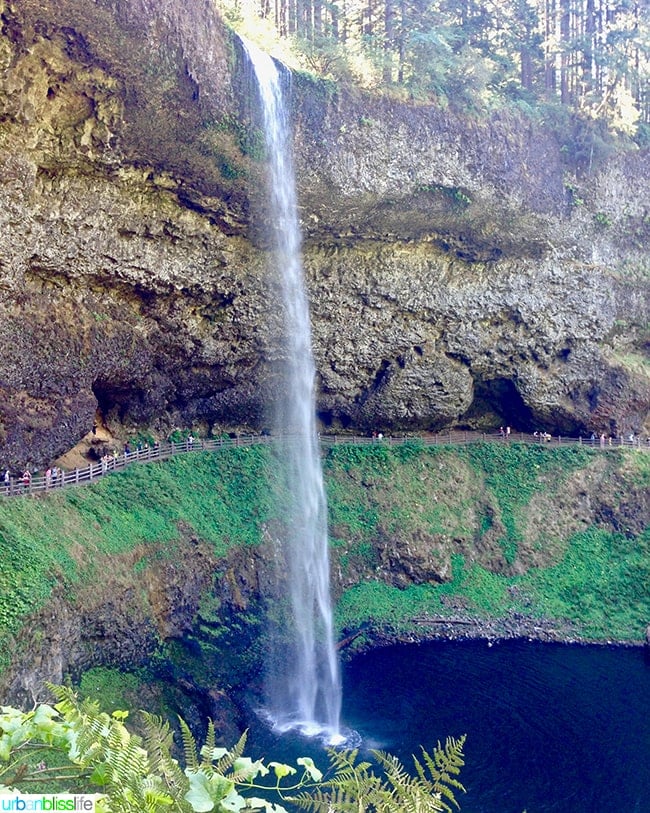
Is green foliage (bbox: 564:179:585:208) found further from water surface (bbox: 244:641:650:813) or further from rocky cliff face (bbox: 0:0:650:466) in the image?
water surface (bbox: 244:641:650:813)

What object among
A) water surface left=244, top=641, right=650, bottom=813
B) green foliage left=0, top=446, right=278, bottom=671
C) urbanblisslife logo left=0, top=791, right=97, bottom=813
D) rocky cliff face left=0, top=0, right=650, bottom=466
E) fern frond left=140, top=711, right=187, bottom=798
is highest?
rocky cliff face left=0, top=0, right=650, bottom=466

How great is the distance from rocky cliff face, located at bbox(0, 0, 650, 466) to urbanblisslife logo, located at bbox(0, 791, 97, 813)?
19188mm

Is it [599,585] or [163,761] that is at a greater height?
[163,761]

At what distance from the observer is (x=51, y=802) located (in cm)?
351

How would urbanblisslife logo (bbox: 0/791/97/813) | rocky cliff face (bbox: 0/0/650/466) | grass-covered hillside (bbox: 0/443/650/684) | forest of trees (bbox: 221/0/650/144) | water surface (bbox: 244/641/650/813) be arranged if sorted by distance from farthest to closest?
forest of trees (bbox: 221/0/650/144) → grass-covered hillside (bbox: 0/443/650/684) → rocky cliff face (bbox: 0/0/650/466) → water surface (bbox: 244/641/650/813) → urbanblisslife logo (bbox: 0/791/97/813)

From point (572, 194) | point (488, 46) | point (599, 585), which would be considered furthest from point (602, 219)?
point (599, 585)

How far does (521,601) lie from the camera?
2789 cm

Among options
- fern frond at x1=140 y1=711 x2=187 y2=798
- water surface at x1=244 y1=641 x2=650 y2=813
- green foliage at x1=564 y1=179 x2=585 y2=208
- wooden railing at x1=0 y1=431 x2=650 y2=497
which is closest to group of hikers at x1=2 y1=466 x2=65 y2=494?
wooden railing at x1=0 y1=431 x2=650 y2=497

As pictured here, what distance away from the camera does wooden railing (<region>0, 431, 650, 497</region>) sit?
2142cm

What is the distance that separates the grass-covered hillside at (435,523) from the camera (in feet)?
77.4

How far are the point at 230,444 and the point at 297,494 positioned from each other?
11.3 feet

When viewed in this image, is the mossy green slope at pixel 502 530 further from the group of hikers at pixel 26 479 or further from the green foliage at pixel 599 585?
the group of hikers at pixel 26 479

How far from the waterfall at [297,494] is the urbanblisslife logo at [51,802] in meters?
16.3

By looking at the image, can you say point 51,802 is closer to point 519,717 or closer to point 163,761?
point 163,761
